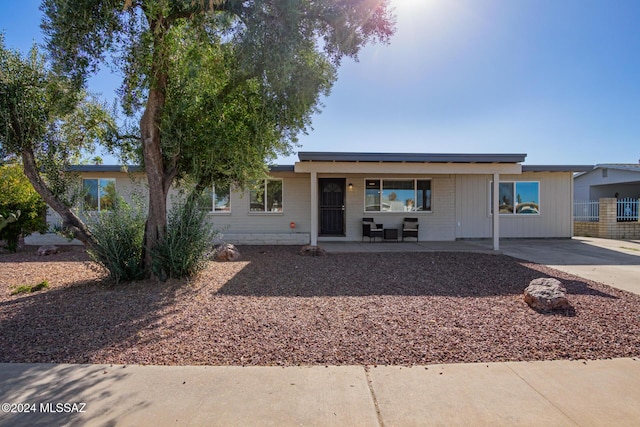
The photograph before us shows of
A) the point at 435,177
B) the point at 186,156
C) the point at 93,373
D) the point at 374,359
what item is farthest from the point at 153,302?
the point at 435,177

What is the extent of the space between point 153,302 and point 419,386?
397cm

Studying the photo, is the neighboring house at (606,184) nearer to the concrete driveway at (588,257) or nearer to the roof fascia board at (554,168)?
the roof fascia board at (554,168)

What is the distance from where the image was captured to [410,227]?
42.2ft

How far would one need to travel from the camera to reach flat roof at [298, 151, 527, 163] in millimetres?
10500

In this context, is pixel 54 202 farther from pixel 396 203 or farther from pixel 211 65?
pixel 396 203

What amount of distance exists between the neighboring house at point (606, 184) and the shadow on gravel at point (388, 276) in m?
15.0

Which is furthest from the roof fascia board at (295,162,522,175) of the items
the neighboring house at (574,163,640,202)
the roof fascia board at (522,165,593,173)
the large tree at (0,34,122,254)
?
the neighboring house at (574,163,640,202)

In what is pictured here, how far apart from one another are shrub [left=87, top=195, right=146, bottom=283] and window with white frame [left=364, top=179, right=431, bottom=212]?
27.9ft

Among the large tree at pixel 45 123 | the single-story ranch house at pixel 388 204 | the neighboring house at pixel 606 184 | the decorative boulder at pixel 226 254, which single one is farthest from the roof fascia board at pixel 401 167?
the neighboring house at pixel 606 184

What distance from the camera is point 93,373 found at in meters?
3.10

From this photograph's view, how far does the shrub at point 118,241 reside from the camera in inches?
241

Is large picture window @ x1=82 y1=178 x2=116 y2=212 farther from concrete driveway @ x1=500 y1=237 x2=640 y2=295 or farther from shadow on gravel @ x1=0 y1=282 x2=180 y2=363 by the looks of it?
concrete driveway @ x1=500 y1=237 x2=640 y2=295

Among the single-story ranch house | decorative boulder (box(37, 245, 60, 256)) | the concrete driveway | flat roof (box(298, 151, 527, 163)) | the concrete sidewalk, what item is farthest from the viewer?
the single-story ranch house

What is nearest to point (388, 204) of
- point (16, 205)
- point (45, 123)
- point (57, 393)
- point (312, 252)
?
point (312, 252)
